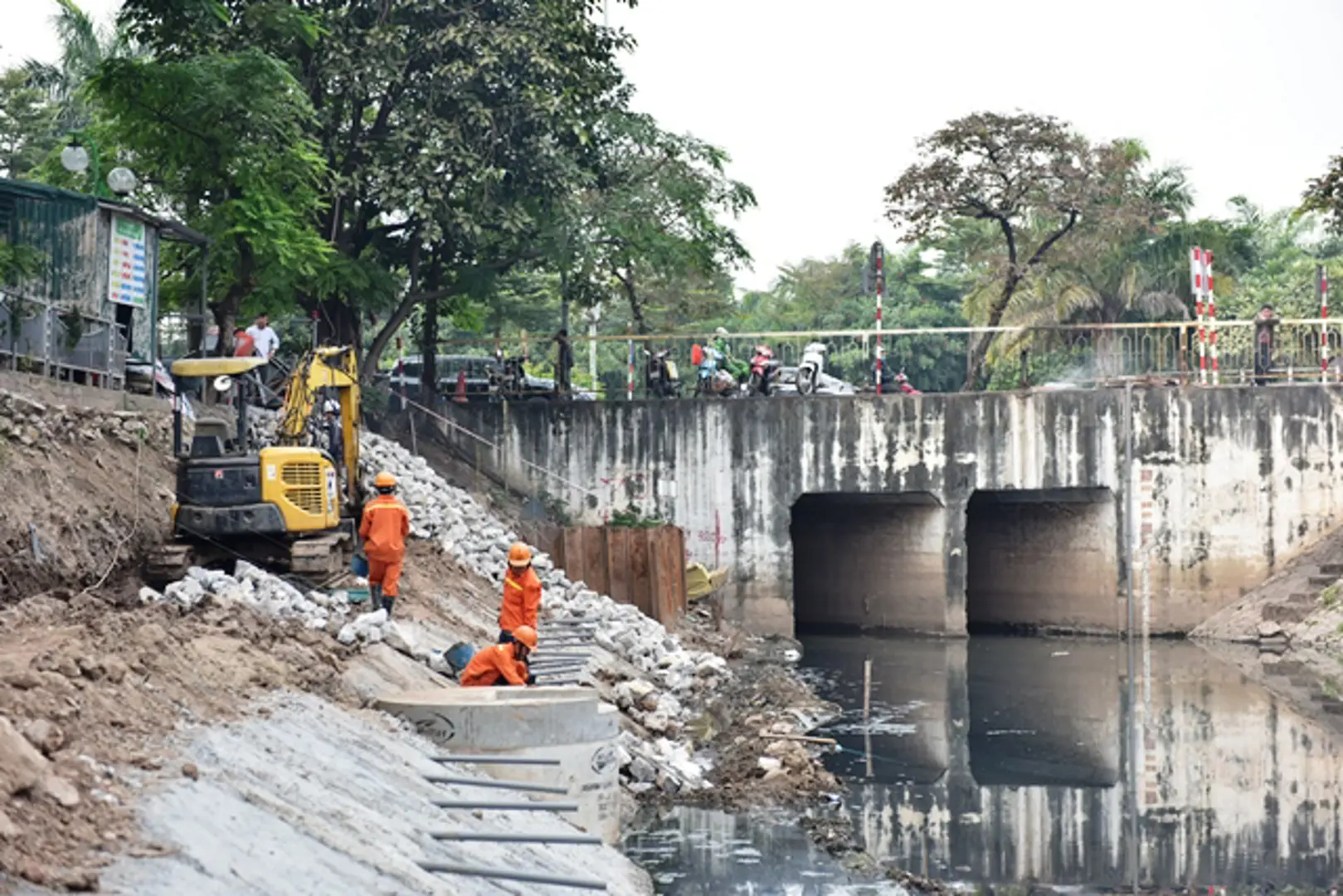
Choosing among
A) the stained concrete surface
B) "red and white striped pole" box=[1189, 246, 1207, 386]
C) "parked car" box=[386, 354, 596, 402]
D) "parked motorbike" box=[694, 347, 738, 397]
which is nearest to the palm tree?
"parked car" box=[386, 354, 596, 402]

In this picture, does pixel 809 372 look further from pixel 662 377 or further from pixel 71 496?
pixel 71 496

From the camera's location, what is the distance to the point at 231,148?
26312 mm

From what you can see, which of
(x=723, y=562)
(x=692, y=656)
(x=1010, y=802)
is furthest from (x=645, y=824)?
(x=723, y=562)

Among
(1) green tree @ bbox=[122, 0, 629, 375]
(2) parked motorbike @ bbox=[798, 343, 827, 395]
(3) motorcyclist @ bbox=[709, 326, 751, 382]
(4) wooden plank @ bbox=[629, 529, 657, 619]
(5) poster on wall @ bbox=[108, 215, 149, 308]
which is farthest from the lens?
(3) motorcyclist @ bbox=[709, 326, 751, 382]

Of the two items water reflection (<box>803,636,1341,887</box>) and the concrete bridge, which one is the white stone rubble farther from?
the concrete bridge

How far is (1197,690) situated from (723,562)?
9.63m

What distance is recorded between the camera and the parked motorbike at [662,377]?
3481 cm

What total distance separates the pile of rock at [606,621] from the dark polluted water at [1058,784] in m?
1.94

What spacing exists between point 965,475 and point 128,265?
16065 millimetres

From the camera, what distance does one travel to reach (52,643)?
1205 cm

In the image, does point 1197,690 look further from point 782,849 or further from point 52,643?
point 52,643

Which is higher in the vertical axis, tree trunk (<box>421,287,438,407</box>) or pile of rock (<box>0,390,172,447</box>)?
tree trunk (<box>421,287,438,407</box>)

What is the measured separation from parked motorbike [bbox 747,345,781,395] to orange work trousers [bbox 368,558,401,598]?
17.5m

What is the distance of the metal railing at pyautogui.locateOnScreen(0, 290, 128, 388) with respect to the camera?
20.6m
